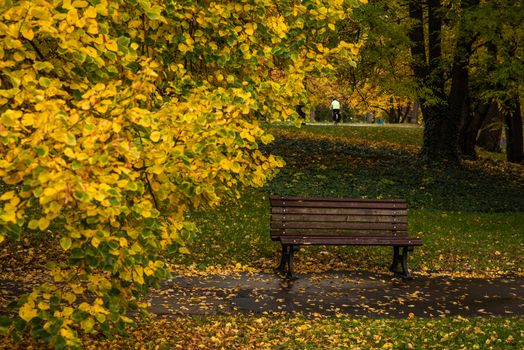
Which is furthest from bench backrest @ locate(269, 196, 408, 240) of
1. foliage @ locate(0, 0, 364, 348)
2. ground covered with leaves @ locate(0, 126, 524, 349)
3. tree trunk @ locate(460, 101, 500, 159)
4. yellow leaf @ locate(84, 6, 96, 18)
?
tree trunk @ locate(460, 101, 500, 159)

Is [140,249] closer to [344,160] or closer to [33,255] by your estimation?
[33,255]

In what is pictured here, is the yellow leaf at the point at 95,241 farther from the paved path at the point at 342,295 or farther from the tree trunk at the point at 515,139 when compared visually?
the tree trunk at the point at 515,139

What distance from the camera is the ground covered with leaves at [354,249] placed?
Answer: 675 cm

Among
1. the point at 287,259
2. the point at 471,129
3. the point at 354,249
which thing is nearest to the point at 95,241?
the point at 287,259

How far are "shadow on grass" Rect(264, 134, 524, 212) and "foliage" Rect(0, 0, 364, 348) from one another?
9.61 metres

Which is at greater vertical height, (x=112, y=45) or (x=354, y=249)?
(x=112, y=45)

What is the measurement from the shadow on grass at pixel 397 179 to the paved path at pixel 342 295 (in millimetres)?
6168

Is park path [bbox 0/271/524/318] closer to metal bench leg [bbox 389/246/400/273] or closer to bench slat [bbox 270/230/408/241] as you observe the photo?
metal bench leg [bbox 389/246/400/273]

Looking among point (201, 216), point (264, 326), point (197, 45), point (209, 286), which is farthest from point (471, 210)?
point (197, 45)

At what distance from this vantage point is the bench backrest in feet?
32.7

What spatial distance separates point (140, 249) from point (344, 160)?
15943 millimetres

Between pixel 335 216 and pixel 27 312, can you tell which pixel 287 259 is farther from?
pixel 27 312

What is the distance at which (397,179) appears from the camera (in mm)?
17594

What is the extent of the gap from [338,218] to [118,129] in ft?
21.7
